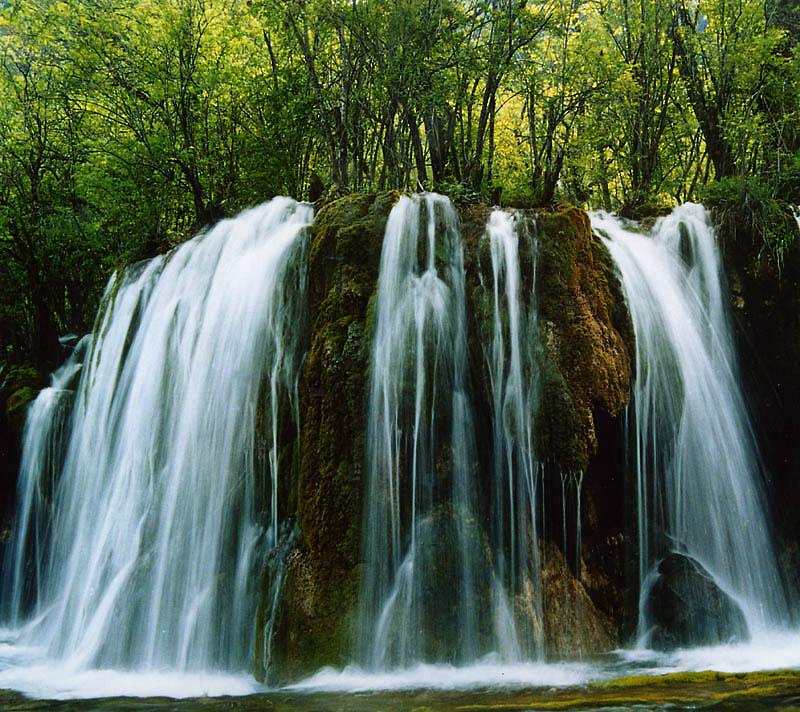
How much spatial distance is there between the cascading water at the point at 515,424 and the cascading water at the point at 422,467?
0.82 feet

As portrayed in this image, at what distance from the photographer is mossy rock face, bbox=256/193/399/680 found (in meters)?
5.87

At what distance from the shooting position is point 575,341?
670 centimetres

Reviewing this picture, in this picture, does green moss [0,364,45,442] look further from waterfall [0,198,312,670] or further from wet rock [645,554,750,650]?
wet rock [645,554,750,650]

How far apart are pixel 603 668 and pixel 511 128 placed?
1613 cm

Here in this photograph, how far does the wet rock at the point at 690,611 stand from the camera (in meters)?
6.24

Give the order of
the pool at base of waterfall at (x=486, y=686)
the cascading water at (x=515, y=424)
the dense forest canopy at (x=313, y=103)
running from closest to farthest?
the pool at base of waterfall at (x=486, y=686)
the cascading water at (x=515, y=424)
the dense forest canopy at (x=313, y=103)

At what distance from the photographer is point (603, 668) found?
218 inches

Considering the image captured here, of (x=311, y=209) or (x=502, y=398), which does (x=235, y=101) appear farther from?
(x=502, y=398)

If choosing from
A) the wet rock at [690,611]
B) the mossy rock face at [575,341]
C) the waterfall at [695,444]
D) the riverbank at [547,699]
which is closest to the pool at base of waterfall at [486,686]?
the riverbank at [547,699]

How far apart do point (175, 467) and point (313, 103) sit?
28.4 ft

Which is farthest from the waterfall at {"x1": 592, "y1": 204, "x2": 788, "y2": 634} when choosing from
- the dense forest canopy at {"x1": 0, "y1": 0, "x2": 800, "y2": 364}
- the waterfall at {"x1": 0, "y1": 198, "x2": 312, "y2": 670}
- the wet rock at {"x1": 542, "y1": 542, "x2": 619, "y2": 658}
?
the waterfall at {"x1": 0, "y1": 198, "x2": 312, "y2": 670}

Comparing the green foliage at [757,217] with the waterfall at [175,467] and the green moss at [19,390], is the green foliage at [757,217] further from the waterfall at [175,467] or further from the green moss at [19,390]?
the green moss at [19,390]

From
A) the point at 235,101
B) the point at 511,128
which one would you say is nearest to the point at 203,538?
the point at 235,101

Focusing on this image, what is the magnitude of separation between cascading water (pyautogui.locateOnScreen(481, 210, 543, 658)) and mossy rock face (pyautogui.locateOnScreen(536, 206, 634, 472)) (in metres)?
0.15
